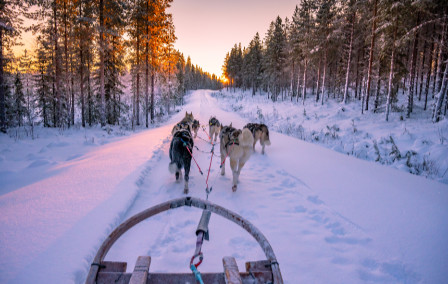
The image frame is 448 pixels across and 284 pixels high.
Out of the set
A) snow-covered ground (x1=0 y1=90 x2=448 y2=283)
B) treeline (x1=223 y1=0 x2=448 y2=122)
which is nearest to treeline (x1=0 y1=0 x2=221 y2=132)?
snow-covered ground (x1=0 y1=90 x2=448 y2=283)

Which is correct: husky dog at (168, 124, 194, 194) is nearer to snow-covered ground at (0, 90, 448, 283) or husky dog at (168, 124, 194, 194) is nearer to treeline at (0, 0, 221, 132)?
snow-covered ground at (0, 90, 448, 283)

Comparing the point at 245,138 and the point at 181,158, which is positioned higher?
the point at 245,138

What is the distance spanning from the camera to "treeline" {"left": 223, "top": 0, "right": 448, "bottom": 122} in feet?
43.5

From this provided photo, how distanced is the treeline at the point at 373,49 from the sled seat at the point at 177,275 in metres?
15.7

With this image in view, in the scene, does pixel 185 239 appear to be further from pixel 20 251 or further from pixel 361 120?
pixel 361 120

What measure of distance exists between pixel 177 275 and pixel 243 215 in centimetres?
248

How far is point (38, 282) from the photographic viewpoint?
1923mm

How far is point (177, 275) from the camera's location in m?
1.41

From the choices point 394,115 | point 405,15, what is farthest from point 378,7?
point 394,115

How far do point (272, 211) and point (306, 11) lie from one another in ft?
99.8

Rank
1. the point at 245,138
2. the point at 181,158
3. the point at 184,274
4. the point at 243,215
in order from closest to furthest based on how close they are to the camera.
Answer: the point at 184,274, the point at 243,215, the point at 181,158, the point at 245,138

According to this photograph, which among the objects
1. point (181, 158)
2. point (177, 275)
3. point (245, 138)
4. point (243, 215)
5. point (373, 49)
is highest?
point (373, 49)

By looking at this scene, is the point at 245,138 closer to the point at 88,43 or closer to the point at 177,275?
the point at 177,275

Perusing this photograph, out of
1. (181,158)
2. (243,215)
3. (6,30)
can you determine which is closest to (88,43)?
(6,30)
